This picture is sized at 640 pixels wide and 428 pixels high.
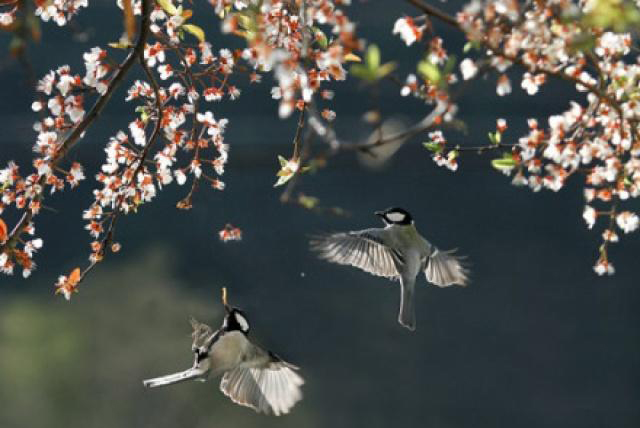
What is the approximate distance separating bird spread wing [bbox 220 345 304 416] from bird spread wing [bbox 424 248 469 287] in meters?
0.31

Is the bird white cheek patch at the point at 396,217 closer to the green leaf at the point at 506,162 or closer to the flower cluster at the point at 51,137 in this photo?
the green leaf at the point at 506,162

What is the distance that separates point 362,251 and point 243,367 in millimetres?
302

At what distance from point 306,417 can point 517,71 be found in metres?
1.78

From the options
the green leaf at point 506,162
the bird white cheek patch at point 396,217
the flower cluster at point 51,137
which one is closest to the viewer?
the green leaf at point 506,162

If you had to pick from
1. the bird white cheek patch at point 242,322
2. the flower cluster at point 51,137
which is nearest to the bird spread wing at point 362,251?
the bird white cheek patch at point 242,322

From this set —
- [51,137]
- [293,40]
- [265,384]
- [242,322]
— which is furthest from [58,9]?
[265,384]

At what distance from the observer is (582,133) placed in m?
1.65

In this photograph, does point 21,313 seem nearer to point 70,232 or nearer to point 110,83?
point 70,232

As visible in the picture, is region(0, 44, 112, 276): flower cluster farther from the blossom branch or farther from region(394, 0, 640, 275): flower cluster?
region(394, 0, 640, 275): flower cluster

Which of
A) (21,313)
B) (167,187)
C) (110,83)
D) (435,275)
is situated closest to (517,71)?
(167,187)

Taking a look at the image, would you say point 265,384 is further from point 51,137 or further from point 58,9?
point 58,9

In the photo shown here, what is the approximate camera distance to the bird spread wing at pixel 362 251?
1863 mm

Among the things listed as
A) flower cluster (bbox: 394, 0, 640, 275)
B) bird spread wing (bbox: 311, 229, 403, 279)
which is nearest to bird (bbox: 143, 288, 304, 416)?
bird spread wing (bbox: 311, 229, 403, 279)

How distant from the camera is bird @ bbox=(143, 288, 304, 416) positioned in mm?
1764
